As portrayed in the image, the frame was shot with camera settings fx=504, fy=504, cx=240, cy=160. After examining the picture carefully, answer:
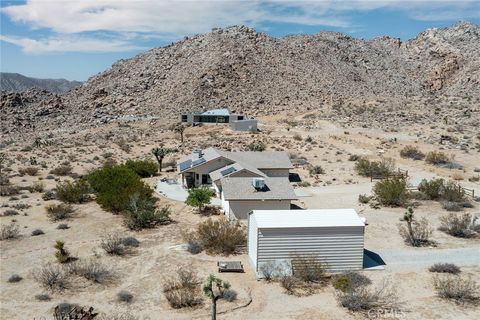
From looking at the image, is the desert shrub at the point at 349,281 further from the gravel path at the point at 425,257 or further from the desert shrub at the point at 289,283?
the gravel path at the point at 425,257

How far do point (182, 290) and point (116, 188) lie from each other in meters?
15.1

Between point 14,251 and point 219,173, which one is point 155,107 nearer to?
point 219,173

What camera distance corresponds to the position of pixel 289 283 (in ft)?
69.6

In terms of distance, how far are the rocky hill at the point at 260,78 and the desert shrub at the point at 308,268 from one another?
58952 millimetres

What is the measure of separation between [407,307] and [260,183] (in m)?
13.4

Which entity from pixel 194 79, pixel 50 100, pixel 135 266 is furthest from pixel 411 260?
pixel 50 100

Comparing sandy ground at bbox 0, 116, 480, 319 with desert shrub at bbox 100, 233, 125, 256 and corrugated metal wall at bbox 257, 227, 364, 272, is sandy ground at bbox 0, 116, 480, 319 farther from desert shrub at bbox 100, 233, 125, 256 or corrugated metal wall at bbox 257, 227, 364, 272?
corrugated metal wall at bbox 257, 227, 364, 272

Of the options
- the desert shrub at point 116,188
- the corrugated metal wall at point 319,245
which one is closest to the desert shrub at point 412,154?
the desert shrub at point 116,188

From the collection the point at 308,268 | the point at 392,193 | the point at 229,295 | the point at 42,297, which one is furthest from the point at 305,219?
the point at 392,193

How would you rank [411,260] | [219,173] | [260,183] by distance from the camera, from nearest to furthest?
[411,260] → [260,183] → [219,173]

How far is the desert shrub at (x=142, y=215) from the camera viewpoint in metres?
29.7

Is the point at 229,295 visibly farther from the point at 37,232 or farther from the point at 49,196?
the point at 49,196

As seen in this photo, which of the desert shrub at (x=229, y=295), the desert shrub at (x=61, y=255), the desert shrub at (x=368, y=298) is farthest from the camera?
the desert shrub at (x=61, y=255)

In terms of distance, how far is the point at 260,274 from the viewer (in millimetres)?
22375
